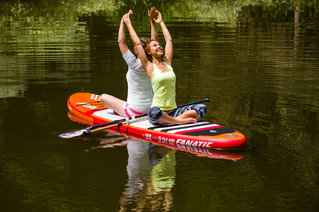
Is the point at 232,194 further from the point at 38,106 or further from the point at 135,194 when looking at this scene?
the point at 38,106

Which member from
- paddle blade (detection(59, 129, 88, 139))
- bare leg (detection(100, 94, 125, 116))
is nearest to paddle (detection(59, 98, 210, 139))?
paddle blade (detection(59, 129, 88, 139))

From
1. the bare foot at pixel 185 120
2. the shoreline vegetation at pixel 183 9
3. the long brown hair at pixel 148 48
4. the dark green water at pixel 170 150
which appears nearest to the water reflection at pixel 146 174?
the dark green water at pixel 170 150

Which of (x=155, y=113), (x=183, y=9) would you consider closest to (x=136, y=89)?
(x=155, y=113)

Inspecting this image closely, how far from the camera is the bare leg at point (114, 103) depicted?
812 cm

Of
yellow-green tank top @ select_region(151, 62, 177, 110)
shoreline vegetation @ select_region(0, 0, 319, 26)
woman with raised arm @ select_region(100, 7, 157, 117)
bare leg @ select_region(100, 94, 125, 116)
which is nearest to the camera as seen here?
yellow-green tank top @ select_region(151, 62, 177, 110)

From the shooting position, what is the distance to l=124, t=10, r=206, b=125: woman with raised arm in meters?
7.20

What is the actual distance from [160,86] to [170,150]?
92cm

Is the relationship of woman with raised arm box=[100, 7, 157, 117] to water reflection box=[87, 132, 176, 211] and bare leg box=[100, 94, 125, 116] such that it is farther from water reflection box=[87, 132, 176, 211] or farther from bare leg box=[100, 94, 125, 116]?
water reflection box=[87, 132, 176, 211]

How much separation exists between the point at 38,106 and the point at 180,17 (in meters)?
16.9

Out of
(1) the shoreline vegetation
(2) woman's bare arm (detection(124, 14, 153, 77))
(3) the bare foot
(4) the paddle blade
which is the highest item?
(1) the shoreline vegetation

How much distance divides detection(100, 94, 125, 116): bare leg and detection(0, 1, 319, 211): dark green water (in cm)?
54

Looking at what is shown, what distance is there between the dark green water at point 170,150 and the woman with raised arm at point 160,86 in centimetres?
57

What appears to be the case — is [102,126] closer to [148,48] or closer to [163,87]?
[163,87]

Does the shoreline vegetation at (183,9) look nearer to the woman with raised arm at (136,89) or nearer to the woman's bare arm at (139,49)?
the woman with raised arm at (136,89)
